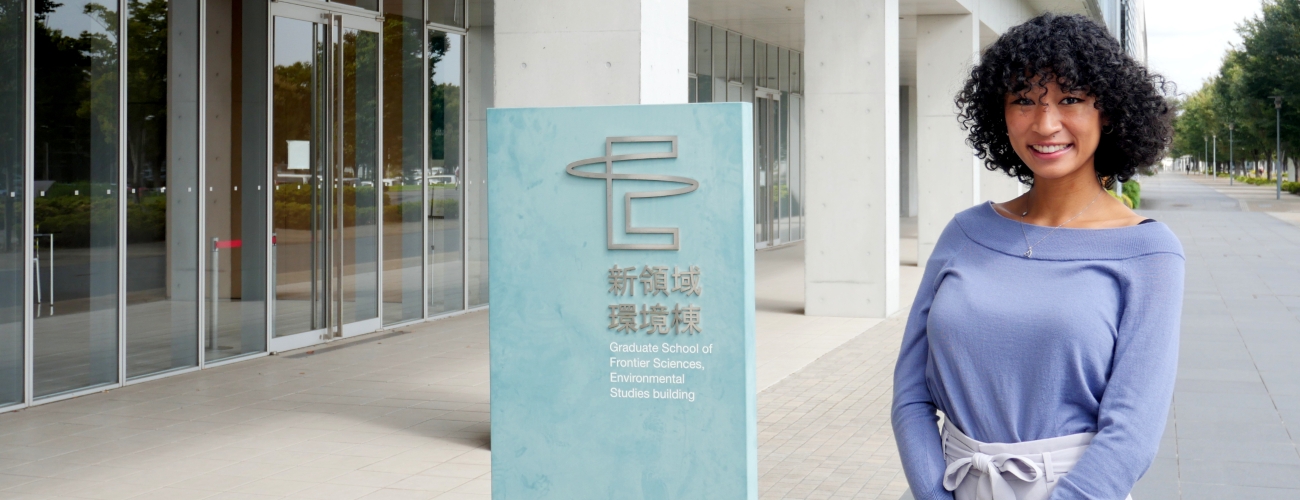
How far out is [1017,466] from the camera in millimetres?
1935

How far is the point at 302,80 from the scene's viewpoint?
10.7 metres

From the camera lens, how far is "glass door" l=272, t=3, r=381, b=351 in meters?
10.5

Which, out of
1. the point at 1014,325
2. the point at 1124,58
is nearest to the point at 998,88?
the point at 1124,58

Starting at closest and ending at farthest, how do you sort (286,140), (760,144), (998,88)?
(998,88) → (286,140) → (760,144)

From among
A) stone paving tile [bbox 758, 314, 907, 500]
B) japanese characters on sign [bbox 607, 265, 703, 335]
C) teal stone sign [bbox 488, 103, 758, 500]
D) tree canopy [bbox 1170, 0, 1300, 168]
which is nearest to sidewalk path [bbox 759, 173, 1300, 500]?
stone paving tile [bbox 758, 314, 907, 500]

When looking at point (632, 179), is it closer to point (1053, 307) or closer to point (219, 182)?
point (1053, 307)

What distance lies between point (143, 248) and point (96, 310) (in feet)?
2.15

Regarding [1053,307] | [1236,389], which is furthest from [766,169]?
[1053,307]

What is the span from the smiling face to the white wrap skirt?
1.51 ft

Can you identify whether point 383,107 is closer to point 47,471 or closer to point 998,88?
point 47,471

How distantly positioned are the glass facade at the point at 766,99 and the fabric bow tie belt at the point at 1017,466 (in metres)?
17.8

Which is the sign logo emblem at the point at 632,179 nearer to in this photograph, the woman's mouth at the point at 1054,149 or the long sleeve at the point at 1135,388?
the woman's mouth at the point at 1054,149

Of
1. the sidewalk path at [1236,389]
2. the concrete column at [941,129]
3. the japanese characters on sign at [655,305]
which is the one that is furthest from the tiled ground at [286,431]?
the concrete column at [941,129]

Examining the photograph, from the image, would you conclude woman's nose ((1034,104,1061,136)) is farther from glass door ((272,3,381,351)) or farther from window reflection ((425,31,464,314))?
window reflection ((425,31,464,314))
